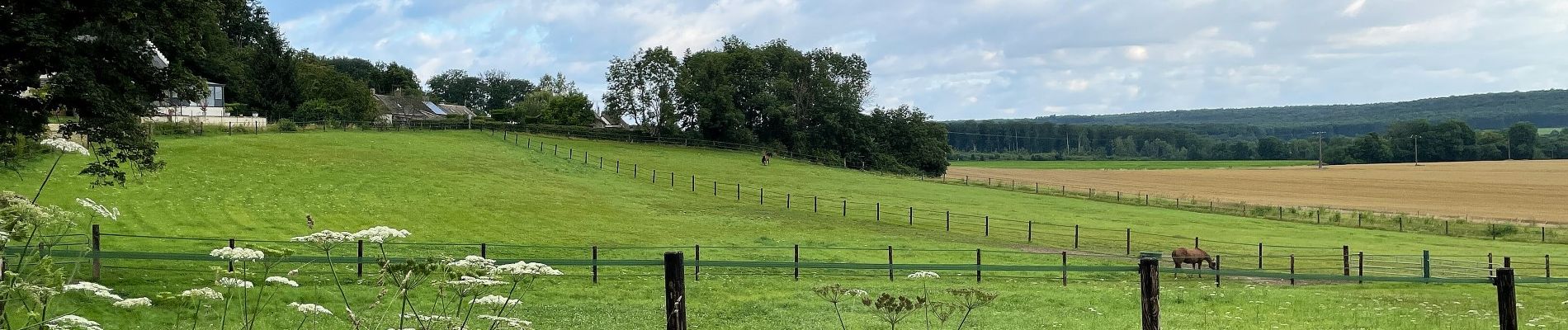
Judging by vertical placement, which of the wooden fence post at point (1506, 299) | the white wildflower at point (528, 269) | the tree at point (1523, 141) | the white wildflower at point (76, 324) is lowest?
the wooden fence post at point (1506, 299)

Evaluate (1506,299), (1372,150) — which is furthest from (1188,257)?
(1372,150)

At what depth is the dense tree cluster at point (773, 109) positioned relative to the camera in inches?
3155

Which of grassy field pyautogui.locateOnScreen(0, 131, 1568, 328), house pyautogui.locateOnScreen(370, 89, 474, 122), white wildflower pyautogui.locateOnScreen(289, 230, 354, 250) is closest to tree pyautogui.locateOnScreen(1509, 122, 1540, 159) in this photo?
grassy field pyautogui.locateOnScreen(0, 131, 1568, 328)

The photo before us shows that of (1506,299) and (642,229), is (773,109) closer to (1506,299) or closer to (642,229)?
(642,229)

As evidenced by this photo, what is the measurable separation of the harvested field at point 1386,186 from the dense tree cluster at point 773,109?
579 inches

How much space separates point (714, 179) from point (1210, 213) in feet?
84.6

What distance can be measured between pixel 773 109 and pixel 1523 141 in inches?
4737

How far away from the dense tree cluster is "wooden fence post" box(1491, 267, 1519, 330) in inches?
2746

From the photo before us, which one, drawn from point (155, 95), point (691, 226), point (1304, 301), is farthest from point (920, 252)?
point (155, 95)

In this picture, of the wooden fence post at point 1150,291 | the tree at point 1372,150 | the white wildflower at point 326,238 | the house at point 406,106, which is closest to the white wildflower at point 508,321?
the white wildflower at point 326,238

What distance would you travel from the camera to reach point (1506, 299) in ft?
29.0

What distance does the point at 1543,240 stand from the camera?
1667 inches

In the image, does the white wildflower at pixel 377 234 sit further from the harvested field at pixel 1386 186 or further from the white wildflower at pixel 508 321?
the harvested field at pixel 1386 186

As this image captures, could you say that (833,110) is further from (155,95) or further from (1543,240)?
(155,95)
